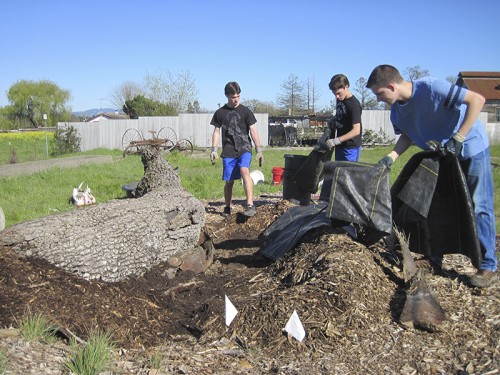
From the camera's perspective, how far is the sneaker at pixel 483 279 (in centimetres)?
406

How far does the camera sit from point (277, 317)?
3.45 metres

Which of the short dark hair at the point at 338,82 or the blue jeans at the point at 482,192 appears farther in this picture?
the short dark hair at the point at 338,82

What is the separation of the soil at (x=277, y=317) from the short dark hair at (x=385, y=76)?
128 cm

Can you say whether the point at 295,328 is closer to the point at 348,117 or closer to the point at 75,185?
the point at 348,117

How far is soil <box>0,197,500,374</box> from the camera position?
10.0 ft

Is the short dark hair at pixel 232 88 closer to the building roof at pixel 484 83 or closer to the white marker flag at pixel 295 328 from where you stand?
the white marker flag at pixel 295 328

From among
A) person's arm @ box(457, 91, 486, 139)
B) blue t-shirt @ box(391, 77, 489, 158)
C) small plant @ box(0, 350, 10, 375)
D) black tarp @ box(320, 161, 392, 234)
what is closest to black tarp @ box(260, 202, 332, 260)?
black tarp @ box(320, 161, 392, 234)

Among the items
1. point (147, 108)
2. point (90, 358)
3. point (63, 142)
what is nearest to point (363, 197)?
point (90, 358)

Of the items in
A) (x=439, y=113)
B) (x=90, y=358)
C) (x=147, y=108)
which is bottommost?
(x=90, y=358)

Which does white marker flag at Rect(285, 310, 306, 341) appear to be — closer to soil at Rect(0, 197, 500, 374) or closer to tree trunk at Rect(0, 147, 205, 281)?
soil at Rect(0, 197, 500, 374)

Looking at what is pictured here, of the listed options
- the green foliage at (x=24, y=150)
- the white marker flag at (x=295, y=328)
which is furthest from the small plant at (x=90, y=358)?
the green foliage at (x=24, y=150)

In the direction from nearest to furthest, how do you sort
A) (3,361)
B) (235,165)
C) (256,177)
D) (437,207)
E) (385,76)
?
1. (3,361)
2. (385,76)
3. (437,207)
4. (235,165)
5. (256,177)

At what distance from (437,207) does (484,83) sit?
34.1 meters

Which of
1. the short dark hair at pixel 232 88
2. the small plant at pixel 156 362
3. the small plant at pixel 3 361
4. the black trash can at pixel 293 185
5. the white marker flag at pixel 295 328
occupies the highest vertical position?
the short dark hair at pixel 232 88
